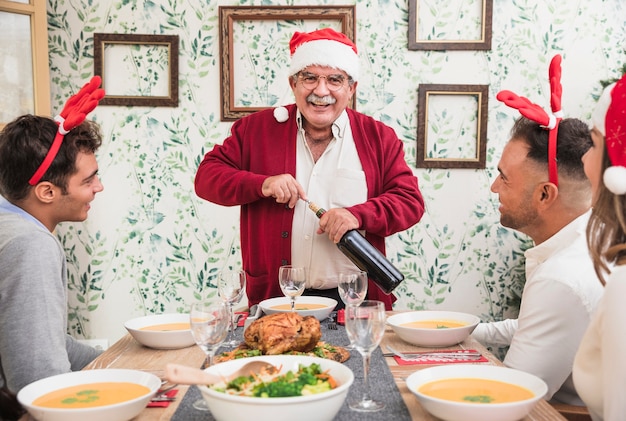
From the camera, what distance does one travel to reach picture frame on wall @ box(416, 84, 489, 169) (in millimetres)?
3348

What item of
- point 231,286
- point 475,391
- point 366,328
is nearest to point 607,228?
point 475,391

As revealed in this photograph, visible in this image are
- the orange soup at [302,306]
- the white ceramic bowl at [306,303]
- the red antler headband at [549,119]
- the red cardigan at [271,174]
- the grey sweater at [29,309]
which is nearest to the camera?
the grey sweater at [29,309]

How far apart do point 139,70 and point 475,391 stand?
2778 millimetres

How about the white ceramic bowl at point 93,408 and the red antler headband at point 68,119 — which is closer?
the white ceramic bowl at point 93,408

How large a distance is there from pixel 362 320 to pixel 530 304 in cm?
55

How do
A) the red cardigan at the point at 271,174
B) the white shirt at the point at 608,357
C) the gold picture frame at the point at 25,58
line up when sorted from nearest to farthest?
the white shirt at the point at 608,357 → the red cardigan at the point at 271,174 → the gold picture frame at the point at 25,58

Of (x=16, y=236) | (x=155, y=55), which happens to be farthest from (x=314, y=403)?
(x=155, y=55)

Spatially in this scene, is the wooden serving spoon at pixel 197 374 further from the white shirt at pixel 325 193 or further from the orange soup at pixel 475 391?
the white shirt at pixel 325 193

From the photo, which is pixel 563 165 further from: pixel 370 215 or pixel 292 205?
pixel 292 205

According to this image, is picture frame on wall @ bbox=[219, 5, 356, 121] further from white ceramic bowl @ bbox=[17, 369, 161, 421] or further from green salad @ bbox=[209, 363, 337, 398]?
green salad @ bbox=[209, 363, 337, 398]

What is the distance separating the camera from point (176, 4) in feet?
11.0

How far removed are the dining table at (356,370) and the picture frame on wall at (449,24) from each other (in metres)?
1.96

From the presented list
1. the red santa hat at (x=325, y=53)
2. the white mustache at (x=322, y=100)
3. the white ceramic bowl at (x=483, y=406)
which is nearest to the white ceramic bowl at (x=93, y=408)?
the white ceramic bowl at (x=483, y=406)

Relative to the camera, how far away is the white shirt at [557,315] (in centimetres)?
146
